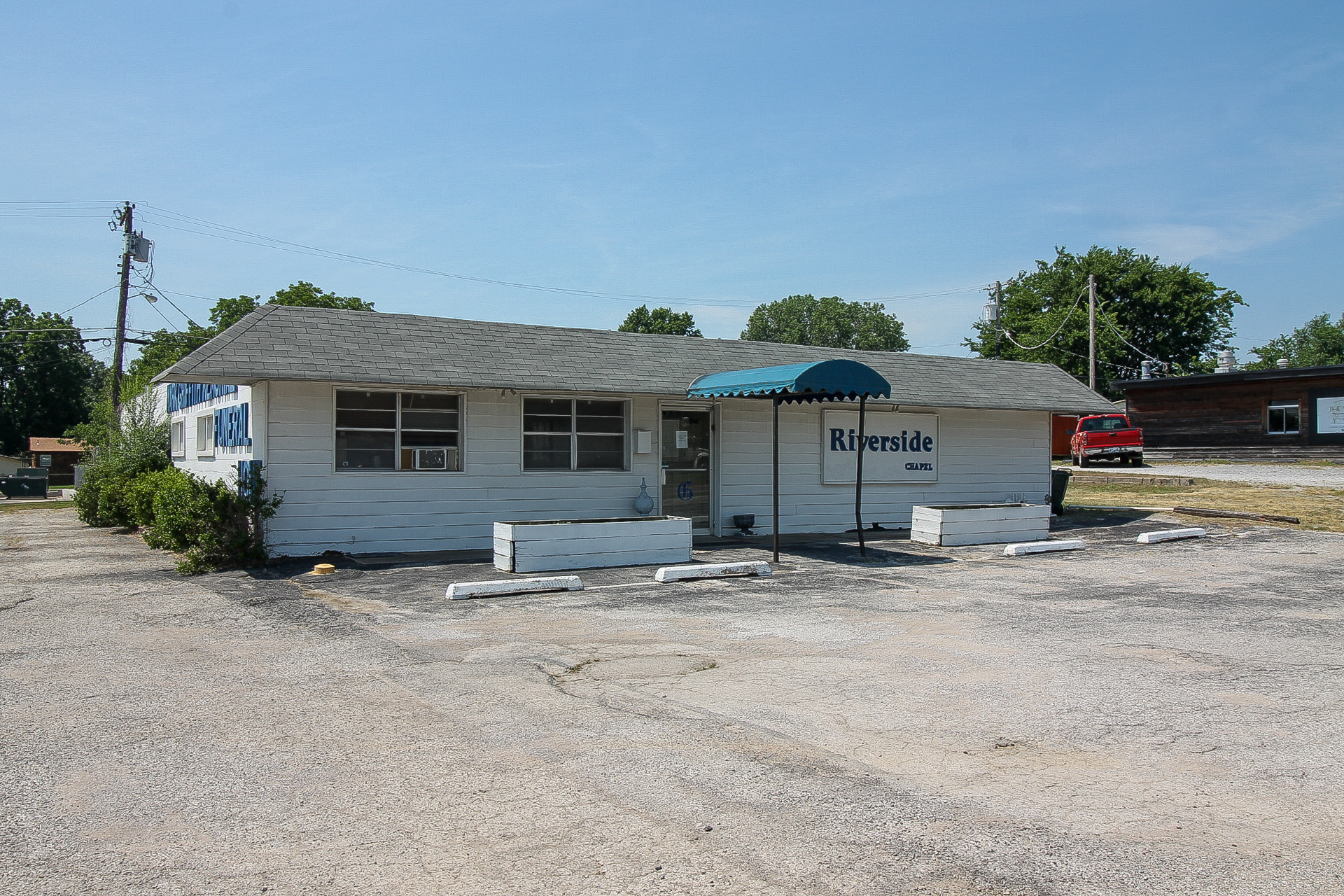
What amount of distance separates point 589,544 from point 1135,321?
55559 millimetres

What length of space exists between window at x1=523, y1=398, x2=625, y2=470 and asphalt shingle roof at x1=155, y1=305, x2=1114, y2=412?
0.58 metres

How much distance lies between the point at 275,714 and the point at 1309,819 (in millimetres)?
5300

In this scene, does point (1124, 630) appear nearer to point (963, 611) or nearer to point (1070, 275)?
point (963, 611)

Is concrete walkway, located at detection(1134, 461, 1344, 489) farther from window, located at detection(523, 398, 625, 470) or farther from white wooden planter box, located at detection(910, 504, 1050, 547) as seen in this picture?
window, located at detection(523, 398, 625, 470)

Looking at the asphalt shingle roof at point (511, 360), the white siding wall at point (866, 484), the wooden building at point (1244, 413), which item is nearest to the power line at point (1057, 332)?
the wooden building at point (1244, 413)

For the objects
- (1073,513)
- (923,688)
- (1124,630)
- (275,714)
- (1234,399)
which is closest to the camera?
(275,714)

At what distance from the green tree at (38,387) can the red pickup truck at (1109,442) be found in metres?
55.1

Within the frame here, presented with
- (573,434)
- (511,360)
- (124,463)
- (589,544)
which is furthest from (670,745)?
(124,463)

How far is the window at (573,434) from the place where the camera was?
1449cm

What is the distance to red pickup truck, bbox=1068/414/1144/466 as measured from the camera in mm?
33344

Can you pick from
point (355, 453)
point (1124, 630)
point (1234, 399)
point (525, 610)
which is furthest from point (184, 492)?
point (1234, 399)

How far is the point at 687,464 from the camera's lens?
15805 mm

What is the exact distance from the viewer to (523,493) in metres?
14.3

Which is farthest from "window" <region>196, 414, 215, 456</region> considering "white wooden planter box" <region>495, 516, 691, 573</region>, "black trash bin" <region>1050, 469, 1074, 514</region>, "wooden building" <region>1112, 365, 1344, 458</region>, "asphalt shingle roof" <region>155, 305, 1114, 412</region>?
"wooden building" <region>1112, 365, 1344, 458</region>
